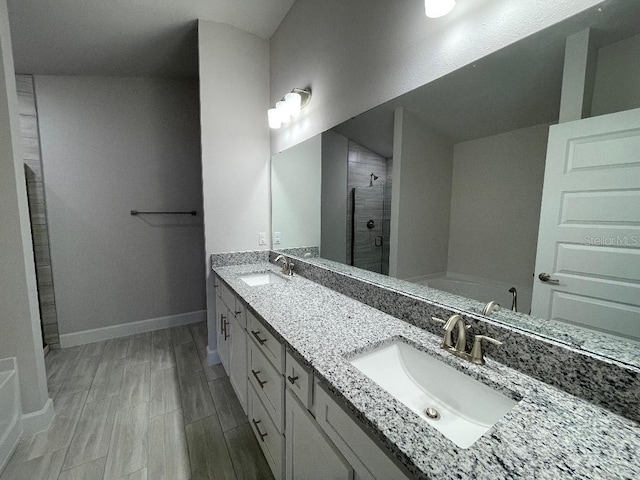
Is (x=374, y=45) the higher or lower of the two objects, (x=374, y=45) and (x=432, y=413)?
the higher

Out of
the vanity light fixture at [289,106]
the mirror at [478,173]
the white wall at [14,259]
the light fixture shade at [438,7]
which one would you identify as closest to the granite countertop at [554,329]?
the mirror at [478,173]

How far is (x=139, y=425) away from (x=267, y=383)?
3.51 ft

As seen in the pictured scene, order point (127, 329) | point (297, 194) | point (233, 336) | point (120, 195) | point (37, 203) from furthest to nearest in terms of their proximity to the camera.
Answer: point (127, 329)
point (120, 195)
point (37, 203)
point (297, 194)
point (233, 336)

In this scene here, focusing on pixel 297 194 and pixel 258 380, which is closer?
pixel 258 380

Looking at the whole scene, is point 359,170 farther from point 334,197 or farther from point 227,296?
point 227,296

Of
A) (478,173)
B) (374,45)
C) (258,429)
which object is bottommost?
(258,429)

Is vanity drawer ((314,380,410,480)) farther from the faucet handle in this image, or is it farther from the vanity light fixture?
the vanity light fixture

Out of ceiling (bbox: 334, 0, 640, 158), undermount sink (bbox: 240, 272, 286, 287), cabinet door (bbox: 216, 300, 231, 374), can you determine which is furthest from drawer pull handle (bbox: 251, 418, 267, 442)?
ceiling (bbox: 334, 0, 640, 158)

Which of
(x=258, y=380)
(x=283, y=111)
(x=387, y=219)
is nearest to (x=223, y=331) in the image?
(x=258, y=380)

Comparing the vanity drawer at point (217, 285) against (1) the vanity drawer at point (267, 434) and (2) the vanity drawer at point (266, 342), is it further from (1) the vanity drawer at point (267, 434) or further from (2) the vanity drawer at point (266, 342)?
(1) the vanity drawer at point (267, 434)

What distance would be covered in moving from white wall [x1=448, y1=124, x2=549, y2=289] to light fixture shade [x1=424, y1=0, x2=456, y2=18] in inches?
17.8

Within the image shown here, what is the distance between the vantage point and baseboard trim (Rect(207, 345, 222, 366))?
228 centimetres

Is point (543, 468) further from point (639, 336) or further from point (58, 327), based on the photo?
point (58, 327)

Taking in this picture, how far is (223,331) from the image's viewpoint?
1990 millimetres
